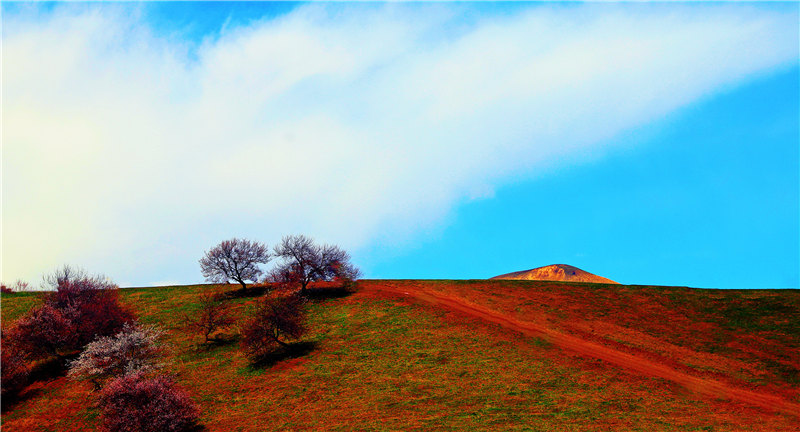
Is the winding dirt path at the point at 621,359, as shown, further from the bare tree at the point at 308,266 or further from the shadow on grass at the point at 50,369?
the shadow on grass at the point at 50,369

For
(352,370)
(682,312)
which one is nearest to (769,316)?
(682,312)

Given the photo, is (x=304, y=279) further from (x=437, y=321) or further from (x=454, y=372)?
(x=454, y=372)

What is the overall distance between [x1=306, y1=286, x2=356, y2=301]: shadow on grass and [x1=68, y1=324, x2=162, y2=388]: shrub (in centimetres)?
2237

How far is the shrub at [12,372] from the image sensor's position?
4384 centimetres

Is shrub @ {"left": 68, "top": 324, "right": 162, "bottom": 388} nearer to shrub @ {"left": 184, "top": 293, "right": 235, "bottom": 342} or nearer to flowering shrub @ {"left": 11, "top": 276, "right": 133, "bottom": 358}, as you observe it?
flowering shrub @ {"left": 11, "top": 276, "right": 133, "bottom": 358}

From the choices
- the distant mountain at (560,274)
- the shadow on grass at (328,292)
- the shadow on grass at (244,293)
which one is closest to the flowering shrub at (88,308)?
the shadow on grass at (244,293)

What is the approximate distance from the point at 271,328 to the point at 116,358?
13736 mm

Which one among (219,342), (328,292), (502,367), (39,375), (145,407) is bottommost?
(502,367)

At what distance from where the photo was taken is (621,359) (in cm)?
4188

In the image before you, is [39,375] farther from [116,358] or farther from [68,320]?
[116,358]

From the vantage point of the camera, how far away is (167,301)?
64.9 metres

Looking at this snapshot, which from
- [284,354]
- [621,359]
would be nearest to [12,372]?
[284,354]

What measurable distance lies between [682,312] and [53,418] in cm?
Result: 6568

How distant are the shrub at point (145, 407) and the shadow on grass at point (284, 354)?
9643 millimetres
